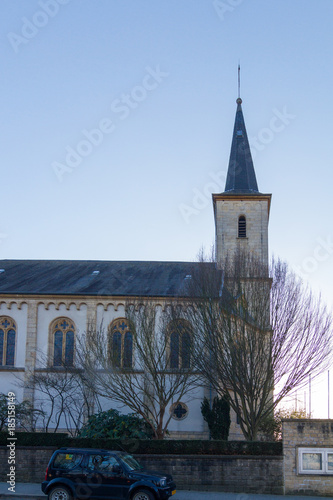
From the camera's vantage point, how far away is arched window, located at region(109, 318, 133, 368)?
28297 mm

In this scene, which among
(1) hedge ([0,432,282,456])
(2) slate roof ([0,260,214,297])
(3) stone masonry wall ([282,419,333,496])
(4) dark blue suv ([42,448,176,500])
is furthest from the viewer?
(2) slate roof ([0,260,214,297])

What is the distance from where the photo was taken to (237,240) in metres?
40.1

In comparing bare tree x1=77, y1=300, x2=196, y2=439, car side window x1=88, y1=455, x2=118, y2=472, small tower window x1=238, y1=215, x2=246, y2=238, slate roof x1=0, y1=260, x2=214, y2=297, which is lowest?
car side window x1=88, y1=455, x2=118, y2=472

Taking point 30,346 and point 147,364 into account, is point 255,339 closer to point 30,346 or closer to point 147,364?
point 147,364

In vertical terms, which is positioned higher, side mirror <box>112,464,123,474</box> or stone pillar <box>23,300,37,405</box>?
stone pillar <box>23,300,37,405</box>

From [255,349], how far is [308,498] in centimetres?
708

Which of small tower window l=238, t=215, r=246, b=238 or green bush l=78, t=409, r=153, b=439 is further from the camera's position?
small tower window l=238, t=215, r=246, b=238

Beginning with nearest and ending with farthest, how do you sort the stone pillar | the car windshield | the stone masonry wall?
the car windshield → the stone masonry wall → the stone pillar

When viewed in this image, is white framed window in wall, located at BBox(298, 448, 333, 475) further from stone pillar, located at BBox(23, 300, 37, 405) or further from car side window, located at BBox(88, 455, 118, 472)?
stone pillar, located at BBox(23, 300, 37, 405)

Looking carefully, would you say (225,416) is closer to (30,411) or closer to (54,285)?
(30,411)

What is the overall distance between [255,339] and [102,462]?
999 centimetres

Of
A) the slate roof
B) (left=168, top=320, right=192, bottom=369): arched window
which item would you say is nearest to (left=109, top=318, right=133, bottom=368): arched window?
the slate roof

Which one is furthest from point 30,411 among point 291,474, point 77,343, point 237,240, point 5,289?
point 237,240

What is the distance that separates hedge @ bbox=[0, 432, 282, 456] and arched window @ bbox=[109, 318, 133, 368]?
6.80 meters
